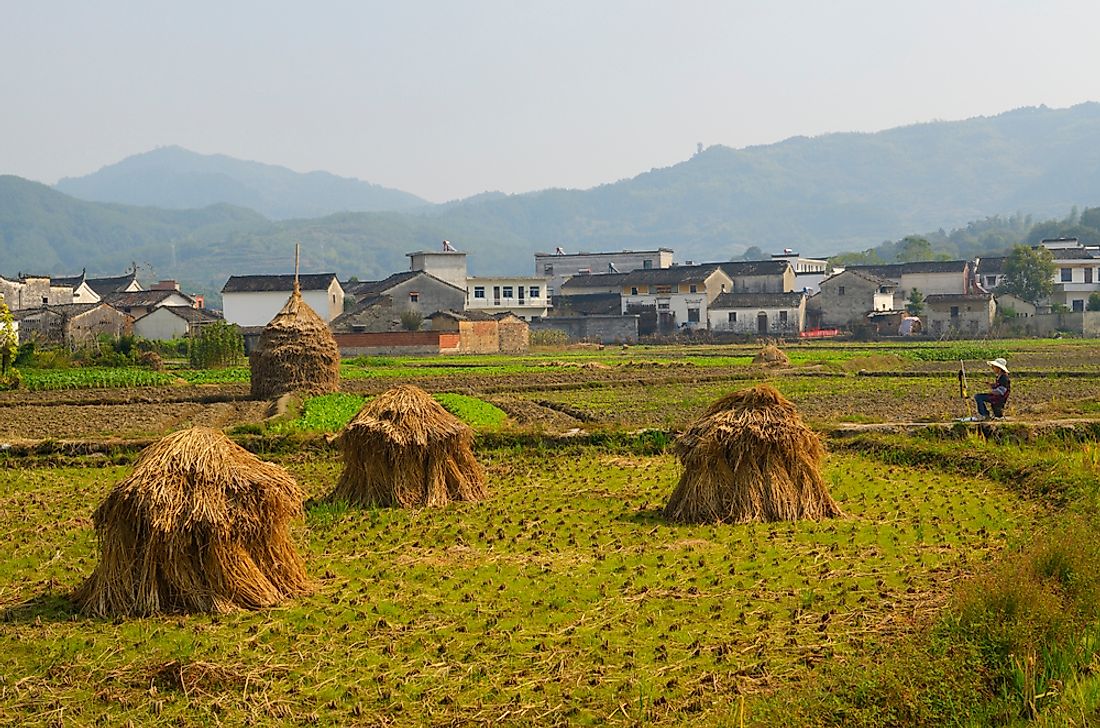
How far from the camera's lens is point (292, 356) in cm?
3266

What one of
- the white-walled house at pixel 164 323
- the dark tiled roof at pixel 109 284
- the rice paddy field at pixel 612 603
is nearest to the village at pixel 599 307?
the white-walled house at pixel 164 323

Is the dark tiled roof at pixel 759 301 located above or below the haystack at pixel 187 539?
above

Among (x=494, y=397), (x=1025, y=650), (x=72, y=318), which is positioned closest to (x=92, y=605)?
(x=1025, y=650)

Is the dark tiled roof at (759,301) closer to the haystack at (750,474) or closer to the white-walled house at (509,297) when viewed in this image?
the white-walled house at (509,297)

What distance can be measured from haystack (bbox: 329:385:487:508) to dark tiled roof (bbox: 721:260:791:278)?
7698 centimetres

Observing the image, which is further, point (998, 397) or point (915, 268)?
point (915, 268)

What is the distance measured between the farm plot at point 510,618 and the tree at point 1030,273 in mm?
70860

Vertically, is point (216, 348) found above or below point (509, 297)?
below

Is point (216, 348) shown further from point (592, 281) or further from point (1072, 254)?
point (1072, 254)

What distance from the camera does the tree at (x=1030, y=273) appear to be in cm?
8138

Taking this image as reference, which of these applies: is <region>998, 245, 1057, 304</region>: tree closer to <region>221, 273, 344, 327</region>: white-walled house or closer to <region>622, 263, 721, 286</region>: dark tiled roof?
<region>622, 263, 721, 286</region>: dark tiled roof

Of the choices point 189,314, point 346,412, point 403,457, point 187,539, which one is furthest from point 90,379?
point 189,314

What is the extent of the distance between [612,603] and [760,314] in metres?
70.3

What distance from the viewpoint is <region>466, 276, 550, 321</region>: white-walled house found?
84.2m
